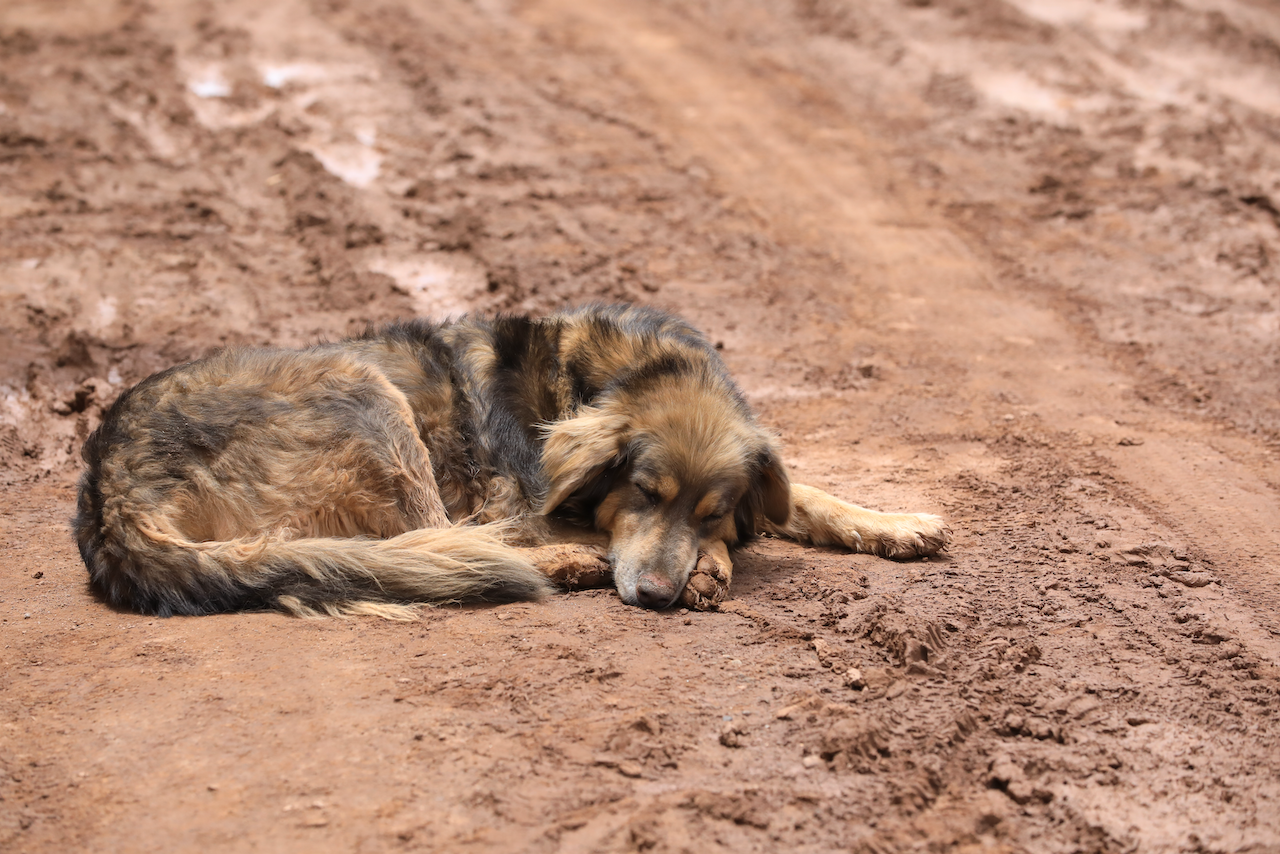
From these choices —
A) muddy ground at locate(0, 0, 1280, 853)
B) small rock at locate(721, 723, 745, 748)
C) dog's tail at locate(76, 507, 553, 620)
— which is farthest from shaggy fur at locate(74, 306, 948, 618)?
small rock at locate(721, 723, 745, 748)

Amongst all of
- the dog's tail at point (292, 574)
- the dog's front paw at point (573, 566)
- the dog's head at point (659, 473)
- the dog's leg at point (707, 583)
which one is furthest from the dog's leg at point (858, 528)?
the dog's tail at point (292, 574)

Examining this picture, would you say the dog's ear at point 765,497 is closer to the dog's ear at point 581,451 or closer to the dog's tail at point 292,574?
the dog's ear at point 581,451

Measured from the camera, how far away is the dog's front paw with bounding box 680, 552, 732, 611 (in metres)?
4.88

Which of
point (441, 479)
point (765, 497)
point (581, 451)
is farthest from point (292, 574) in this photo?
point (765, 497)

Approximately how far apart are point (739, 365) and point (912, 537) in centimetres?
325

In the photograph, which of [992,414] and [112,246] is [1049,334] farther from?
[112,246]

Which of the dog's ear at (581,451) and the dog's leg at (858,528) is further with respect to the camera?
the dog's leg at (858,528)

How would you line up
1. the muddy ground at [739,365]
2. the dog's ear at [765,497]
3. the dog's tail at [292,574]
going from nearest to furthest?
the muddy ground at [739,365] → the dog's tail at [292,574] → the dog's ear at [765,497]

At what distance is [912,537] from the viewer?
17.5 ft

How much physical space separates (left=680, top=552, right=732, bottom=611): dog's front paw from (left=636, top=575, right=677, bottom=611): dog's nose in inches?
5.0

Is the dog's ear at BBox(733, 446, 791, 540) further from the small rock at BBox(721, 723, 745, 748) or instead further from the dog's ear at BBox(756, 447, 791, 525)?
the small rock at BBox(721, 723, 745, 748)

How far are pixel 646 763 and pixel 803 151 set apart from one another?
977cm

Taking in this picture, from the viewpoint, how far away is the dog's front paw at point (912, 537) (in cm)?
532

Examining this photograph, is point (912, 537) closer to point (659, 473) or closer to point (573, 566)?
point (659, 473)
